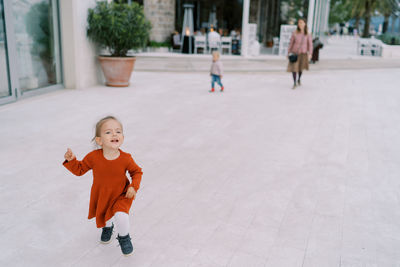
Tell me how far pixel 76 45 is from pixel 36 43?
33.1 inches

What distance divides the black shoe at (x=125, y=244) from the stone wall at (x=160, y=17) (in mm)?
17249

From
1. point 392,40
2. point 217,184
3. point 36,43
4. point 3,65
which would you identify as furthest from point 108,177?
point 392,40

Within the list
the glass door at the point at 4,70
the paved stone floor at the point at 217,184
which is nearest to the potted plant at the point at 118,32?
the paved stone floor at the point at 217,184

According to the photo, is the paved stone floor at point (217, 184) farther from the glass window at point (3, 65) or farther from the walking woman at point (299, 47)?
the walking woman at point (299, 47)

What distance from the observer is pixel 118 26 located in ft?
27.5

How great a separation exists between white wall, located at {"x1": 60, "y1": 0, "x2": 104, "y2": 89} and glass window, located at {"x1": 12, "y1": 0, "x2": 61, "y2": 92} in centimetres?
17

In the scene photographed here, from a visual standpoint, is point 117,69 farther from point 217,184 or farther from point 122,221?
point 122,221

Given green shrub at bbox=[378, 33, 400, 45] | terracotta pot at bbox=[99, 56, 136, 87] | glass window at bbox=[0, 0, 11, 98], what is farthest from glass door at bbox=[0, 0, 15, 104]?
green shrub at bbox=[378, 33, 400, 45]

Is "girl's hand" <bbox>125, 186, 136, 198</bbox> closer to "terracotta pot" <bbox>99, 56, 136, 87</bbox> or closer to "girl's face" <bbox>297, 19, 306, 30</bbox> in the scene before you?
"terracotta pot" <bbox>99, 56, 136, 87</bbox>

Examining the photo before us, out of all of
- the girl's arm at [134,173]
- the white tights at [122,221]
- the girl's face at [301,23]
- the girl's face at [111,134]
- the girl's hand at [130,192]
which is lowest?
the white tights at [122,221]

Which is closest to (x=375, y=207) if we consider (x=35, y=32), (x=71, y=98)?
(x=71, y=98)

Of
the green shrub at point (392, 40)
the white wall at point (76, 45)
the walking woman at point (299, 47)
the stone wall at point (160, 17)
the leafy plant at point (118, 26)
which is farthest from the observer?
the stone wall at point (160, 17)

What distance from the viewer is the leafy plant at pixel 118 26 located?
838 centimetres

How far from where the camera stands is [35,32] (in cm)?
780
